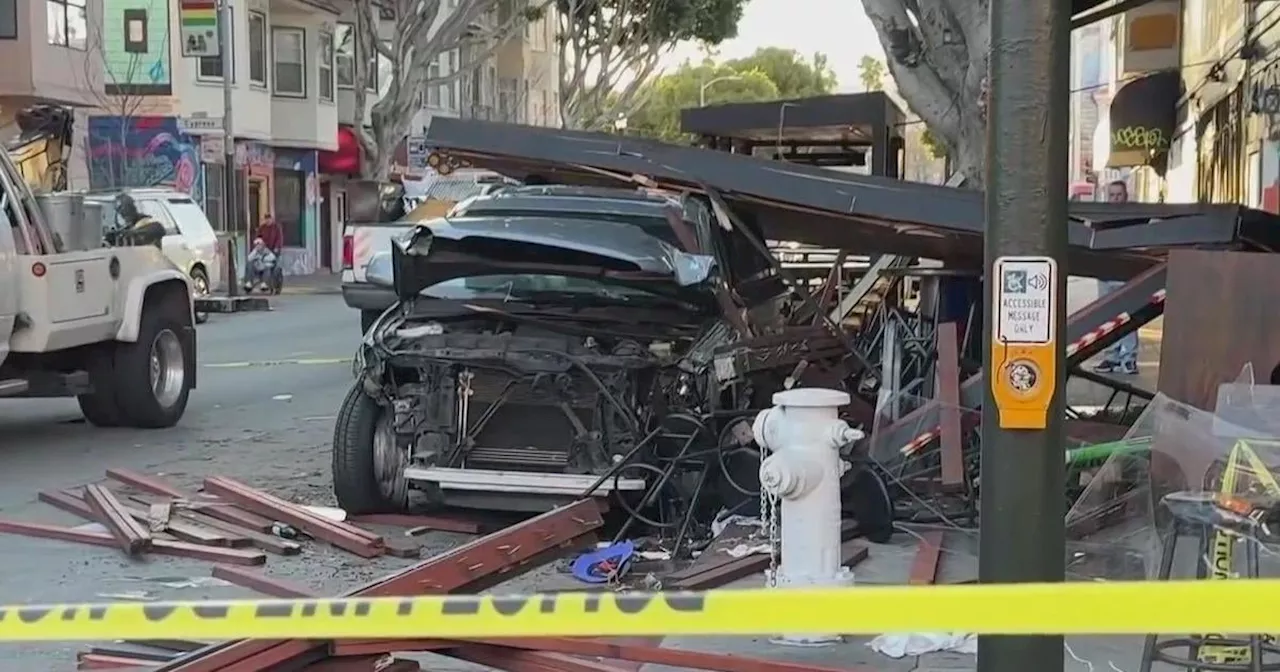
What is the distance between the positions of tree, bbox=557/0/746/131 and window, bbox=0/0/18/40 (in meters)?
21.3

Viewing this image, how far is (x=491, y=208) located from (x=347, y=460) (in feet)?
5.25

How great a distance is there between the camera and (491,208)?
857 cm

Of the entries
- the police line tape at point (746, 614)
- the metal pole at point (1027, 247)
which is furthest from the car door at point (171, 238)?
the metal pole at point (1027, 247)

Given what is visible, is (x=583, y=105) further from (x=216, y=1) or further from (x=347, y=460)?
(x=347, y=460)

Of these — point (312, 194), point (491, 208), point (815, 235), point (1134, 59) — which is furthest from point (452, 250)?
point (312, 194)

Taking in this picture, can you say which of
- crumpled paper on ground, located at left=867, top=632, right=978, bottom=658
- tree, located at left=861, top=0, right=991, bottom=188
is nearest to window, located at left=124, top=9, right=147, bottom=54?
tree, located at left=861, top=0, right=991, bottom=188

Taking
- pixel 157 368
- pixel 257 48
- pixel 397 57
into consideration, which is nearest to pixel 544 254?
pixel 157 368

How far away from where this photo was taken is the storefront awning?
4309 cm

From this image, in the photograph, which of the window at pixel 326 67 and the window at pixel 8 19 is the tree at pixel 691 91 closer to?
the window at pixel 326 67

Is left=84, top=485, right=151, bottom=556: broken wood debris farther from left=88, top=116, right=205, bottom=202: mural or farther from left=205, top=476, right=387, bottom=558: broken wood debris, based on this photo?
left=88, top=116, right=205, bottom=202: mural

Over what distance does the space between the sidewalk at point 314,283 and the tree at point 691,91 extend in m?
33.6

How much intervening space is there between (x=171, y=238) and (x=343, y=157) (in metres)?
19.9

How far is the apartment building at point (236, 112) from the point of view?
3303 cm

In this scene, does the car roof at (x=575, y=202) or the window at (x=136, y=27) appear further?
the window at (x=136, y=27)
